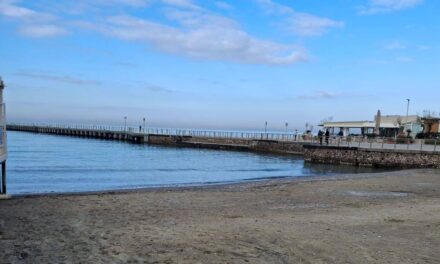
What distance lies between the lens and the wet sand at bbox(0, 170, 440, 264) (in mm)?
6715

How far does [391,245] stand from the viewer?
770 cm

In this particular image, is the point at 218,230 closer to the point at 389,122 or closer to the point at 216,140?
the point at 216,140

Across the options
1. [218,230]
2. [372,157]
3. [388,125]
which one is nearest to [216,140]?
[388,125]

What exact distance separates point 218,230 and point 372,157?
31190 millimetres

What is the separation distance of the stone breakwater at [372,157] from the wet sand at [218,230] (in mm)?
21458

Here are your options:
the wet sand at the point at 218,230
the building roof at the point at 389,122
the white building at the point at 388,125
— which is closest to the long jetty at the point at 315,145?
the white building at the point at 388,125

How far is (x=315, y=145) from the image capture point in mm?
43031

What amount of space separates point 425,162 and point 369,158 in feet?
14.7

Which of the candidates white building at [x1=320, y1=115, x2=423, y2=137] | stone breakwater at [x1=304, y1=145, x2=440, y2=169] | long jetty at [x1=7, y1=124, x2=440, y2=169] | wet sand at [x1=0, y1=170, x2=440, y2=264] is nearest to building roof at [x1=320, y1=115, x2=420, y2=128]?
white building at [x1=320, y1=115, x2=423, y2=137]

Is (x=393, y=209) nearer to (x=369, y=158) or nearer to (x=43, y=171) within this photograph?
(x=43, y=171)

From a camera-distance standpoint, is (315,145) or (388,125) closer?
(315,145)

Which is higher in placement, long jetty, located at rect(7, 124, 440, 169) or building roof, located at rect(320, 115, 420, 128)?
building roof, located at rect(320, 115, 420, 128)

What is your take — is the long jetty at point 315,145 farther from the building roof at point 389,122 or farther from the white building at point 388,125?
the building roof at point 389,122

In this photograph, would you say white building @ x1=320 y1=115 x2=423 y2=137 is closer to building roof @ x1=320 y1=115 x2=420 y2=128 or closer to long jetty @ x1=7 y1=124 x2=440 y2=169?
building roof @ x1=320 y1=115 x2=420 y2=128
